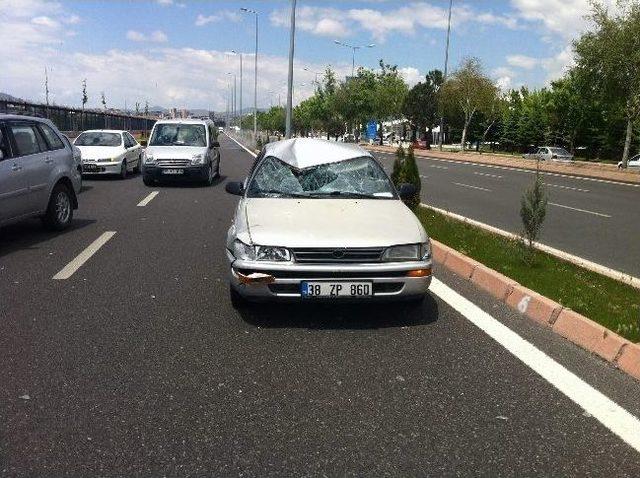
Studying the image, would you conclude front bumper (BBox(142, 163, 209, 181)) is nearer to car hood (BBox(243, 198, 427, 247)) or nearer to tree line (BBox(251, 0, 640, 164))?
car hood (BBox(243, 198, 427, 247))

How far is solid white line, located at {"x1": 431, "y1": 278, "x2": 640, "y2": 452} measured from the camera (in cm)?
336

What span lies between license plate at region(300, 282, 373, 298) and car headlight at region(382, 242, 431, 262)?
325 millimetres

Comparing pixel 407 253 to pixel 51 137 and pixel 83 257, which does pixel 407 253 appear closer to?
pixel 83 257

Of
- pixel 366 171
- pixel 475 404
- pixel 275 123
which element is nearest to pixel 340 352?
pixel 475 404

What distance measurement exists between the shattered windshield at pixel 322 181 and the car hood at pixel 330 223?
0.59ft

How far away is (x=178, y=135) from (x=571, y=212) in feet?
36.3

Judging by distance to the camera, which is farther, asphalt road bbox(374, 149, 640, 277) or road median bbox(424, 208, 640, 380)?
asphalt road bbox(374, 149, 640, 277)

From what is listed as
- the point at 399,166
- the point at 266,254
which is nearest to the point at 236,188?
the point at 266,254

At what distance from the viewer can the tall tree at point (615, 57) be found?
27.4 meters

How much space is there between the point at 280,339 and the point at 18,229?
6.63 meters

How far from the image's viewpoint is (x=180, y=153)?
17.0 m

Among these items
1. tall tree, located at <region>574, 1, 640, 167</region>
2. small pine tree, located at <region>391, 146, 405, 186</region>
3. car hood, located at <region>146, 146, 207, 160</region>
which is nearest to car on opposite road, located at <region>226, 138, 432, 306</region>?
small pine tree, located at <region>391, 146, 405, 186</region>

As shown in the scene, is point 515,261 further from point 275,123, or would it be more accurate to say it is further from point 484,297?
point 275,123

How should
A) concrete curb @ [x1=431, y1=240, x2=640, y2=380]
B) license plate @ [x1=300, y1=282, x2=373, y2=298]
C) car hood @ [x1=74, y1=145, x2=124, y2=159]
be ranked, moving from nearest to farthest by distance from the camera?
concrete curb @ [x1=431, y1=240, x2=640, y2=380], license plate @ [x1=300, y1=282, x2=373, y2=298], car hood @ [x1=74, y1=145, x2=124, y2=159]
